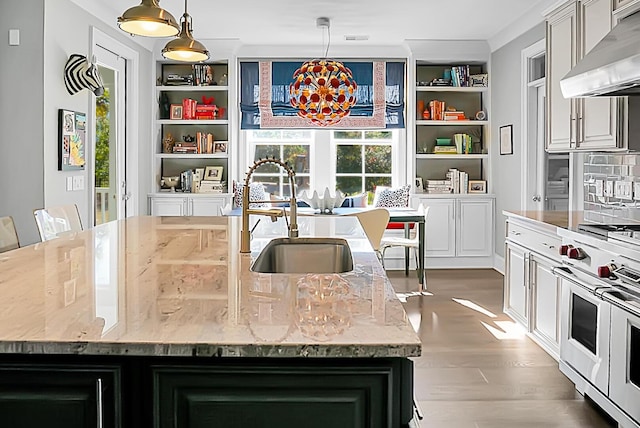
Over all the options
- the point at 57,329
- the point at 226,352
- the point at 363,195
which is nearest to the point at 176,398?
the point at 226,352

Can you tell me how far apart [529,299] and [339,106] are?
2.64 m

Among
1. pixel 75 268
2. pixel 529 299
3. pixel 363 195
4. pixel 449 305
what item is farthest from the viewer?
pixel 363 195

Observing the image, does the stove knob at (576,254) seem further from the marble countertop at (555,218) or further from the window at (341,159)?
the window at (341,159)

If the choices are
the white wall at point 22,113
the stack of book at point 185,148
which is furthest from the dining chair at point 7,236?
the stack of book at point 185,148

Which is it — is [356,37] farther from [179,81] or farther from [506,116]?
[179,81]

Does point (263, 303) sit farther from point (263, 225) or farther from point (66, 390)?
point (263, 225)

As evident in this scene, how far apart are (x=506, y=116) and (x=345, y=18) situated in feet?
6.95

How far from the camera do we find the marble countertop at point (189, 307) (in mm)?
1306

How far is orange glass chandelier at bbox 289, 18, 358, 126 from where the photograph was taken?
5914mm

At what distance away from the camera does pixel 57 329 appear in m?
1.39

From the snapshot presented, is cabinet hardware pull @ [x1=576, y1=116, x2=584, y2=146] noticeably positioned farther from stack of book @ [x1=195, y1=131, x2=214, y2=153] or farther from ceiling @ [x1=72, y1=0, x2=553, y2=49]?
stack of book @ [x1=195, y1=131, x2=214, y2=153]

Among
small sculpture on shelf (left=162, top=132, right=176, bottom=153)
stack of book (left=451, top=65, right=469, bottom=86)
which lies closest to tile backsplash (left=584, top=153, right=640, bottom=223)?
stack of book (left=451, top=65, right=469, bottom=86)

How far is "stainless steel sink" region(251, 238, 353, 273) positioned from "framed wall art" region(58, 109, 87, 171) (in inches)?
116

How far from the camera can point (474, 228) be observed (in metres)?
7.68
